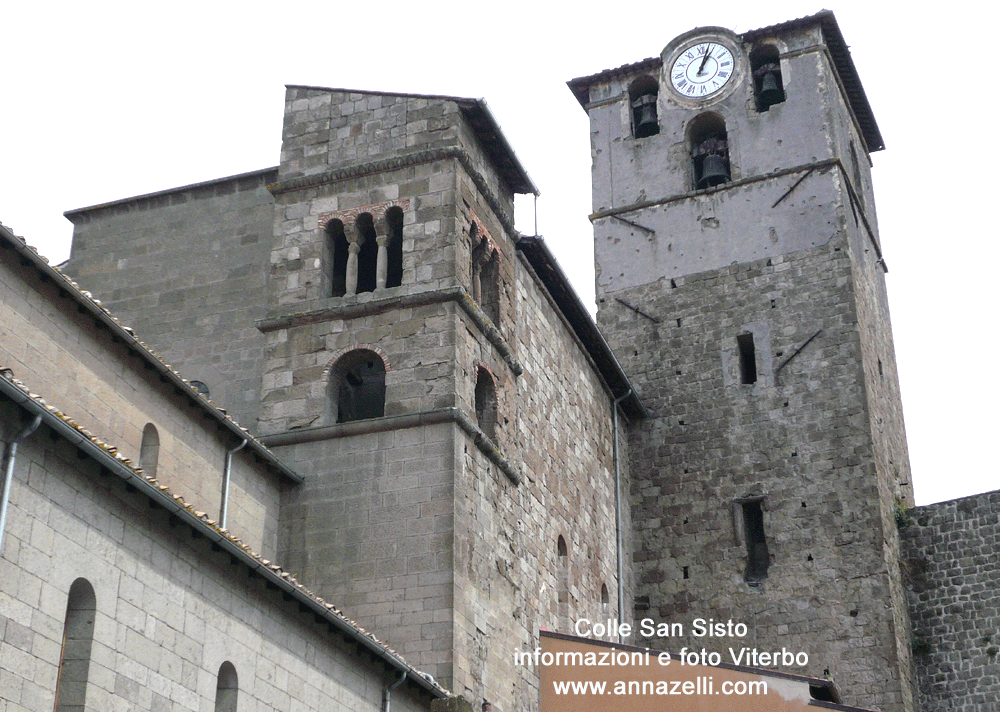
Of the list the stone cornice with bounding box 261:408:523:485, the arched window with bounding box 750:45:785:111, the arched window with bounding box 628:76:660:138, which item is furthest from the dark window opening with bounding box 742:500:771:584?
the arched window with bounding box 628:76:660:138

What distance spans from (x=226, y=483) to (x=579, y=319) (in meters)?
9.14

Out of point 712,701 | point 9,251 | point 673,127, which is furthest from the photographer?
point 673,127

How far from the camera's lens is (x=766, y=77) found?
3178 cm

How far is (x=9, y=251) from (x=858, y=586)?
16.6m

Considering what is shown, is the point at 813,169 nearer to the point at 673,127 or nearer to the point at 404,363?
the point at 673,127

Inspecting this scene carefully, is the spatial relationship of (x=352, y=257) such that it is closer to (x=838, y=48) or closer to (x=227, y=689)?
(x=227, y=689)

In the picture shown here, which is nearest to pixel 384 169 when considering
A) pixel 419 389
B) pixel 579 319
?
pixel 419 389

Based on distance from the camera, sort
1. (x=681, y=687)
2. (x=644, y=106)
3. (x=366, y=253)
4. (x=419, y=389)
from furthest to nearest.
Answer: (x=644, y=106) → (x=366, y=253) → (x=681, y=687) → (x=419, y=389)

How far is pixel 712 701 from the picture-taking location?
19.9m

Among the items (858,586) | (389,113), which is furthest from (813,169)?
(389,113)

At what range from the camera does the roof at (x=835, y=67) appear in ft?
105

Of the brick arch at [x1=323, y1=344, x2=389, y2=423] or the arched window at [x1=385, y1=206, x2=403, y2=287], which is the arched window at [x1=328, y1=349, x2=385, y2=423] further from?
the arched window at [x1=385, y1=206, x2=403, y2=287]

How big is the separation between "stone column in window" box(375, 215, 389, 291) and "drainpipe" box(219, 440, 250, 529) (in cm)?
331

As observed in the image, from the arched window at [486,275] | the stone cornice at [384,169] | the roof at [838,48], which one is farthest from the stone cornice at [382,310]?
the roof at [838,48]
